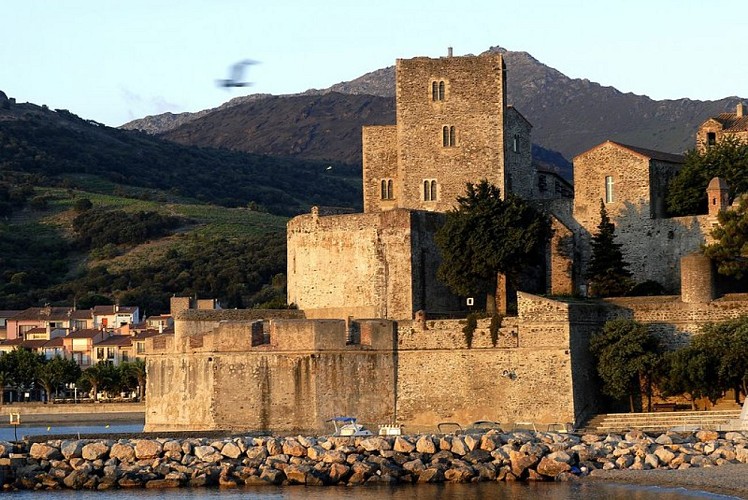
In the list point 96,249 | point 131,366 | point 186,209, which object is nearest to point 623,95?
point 186,209

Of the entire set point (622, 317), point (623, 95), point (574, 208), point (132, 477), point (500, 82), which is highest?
point (623, 95)

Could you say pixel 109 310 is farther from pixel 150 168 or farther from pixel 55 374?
pixel 150 168

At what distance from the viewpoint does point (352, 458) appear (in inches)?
1428

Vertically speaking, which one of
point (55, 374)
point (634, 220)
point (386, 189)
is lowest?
point (55, 374)

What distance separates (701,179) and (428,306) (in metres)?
8.50

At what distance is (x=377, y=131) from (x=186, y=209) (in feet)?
208

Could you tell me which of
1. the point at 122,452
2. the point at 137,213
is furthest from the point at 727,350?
the point at 137,213

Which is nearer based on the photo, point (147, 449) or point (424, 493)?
point (424, 493)

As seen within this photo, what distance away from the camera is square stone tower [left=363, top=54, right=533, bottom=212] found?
1858 inches

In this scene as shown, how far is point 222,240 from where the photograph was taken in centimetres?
9950

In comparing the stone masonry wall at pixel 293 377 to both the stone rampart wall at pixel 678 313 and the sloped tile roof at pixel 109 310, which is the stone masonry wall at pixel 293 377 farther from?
the sloped tile roof at pixel 109 310

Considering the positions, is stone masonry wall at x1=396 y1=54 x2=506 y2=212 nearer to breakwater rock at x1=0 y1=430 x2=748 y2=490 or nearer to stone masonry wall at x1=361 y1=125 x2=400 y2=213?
stone masonry wall at x1=361 y1=125 x2=400 y2=213

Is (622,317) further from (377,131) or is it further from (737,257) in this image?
(377,131)

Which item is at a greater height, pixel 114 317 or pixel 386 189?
pixel 386 189
